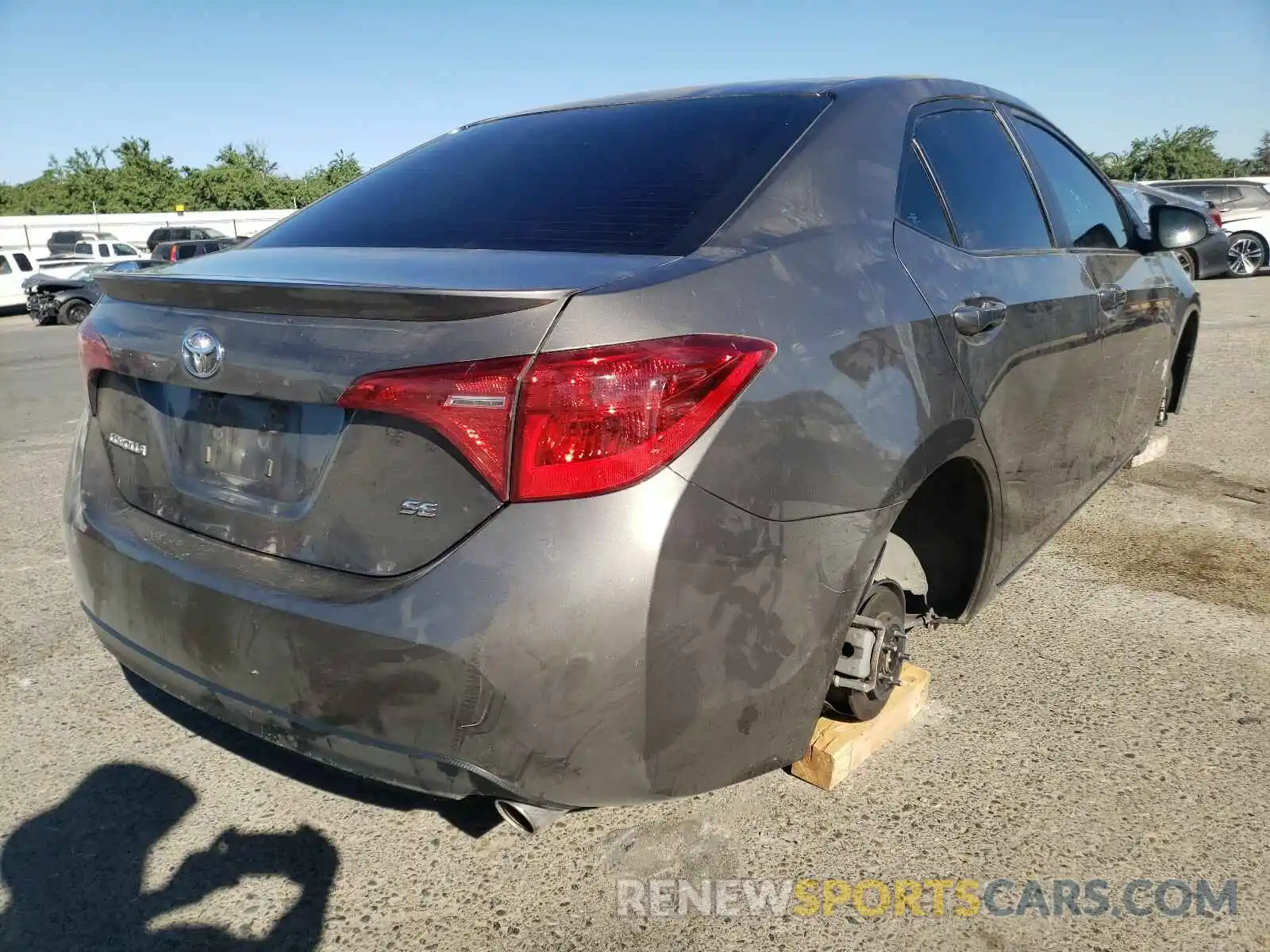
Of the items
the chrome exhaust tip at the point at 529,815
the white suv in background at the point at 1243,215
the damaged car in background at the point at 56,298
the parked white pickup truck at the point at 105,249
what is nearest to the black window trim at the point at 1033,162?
the chrome exhaust tip at the point at 529,815

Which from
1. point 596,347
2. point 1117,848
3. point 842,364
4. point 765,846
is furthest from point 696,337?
point 1117,848

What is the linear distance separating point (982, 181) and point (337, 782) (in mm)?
2457

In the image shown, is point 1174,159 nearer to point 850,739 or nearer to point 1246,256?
point 1246,256

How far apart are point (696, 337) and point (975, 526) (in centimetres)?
129

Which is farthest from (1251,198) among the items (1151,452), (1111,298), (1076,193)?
(1111,298)

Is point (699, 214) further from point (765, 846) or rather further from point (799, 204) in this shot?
point (765, 846)

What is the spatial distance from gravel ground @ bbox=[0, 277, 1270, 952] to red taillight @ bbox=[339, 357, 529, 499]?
1.04 meters

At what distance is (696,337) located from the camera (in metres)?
1.64

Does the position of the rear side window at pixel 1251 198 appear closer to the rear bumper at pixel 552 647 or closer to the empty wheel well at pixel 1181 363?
the empty wheel well at pixel 1181 363

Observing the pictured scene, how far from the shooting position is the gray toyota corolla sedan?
1560 millimetres

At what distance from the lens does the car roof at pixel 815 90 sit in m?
2.44

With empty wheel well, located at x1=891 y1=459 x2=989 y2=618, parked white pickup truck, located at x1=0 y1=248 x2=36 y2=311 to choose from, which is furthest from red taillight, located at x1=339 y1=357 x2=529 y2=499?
parked white pickup truck, located at x1=0 y1=248 x2=36 y2=311

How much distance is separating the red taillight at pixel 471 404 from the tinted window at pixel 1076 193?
2.40 meters

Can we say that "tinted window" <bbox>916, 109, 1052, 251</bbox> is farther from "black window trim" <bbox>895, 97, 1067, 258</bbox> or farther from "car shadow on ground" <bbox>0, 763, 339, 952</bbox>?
"car shadow on ground" <bbox>0, 763, 339, 952</bbox>
